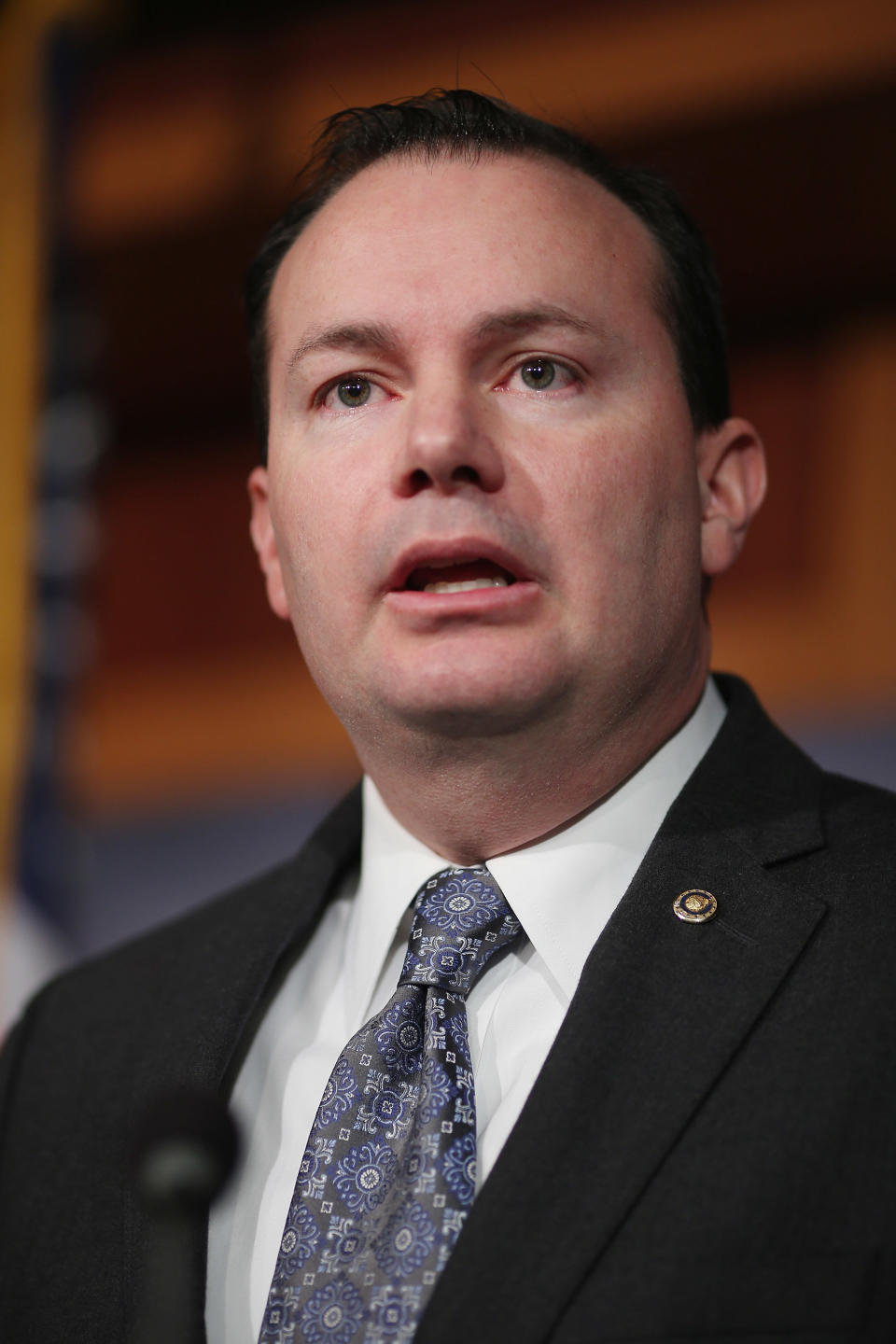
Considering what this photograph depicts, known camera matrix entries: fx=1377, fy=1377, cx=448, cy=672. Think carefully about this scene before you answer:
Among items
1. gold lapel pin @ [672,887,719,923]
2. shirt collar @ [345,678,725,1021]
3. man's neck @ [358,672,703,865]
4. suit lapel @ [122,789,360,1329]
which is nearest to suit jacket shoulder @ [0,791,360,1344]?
suit lapel @ [122,789,360,1329]

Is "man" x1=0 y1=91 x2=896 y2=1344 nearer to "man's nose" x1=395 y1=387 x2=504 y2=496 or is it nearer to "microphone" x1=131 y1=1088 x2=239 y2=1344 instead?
"man's nose" x1=395 y1=387 x2=504 y2=496

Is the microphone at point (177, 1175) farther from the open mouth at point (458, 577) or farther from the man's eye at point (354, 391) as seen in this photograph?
the man's eye at point (354, 391)

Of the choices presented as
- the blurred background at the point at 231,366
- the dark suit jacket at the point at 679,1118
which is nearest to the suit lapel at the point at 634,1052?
the dark suit jacket at the point at 679,1118

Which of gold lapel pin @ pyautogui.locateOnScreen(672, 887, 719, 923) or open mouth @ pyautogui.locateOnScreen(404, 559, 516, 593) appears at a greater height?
open mouth @ pyautogui.locateOnScreen(404, 559, 516, 593)

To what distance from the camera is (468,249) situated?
1.40 meters

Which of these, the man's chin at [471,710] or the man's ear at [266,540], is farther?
the man's ear at [266,540]

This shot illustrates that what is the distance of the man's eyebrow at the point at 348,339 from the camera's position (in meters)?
1.39

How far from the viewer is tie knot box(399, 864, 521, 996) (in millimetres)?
1340

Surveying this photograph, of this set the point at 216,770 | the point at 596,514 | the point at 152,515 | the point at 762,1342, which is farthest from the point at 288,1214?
the point at 152,515

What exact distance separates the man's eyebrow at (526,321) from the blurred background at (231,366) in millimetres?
1516

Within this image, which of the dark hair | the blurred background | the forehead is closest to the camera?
the forehead

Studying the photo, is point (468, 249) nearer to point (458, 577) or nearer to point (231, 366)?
point (458, 577)

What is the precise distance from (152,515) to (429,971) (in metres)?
2.88

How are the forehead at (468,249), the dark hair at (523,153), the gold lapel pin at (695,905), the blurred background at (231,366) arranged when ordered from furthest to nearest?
the blurred background at (231,366)
the dark hair at (523,153)
the forehead at (468,249)
the gold lapel pin at (695,905)
